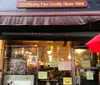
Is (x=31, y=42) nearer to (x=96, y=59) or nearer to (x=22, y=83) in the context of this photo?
(x=22, y=83)

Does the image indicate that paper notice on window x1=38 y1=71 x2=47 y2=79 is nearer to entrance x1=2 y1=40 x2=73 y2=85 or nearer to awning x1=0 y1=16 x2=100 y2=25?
entrance x1=2 y1=40 x2=73 y2=85

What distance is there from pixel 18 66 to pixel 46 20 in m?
2.30

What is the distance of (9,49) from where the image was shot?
10.2m

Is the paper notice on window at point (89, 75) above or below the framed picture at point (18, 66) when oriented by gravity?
below

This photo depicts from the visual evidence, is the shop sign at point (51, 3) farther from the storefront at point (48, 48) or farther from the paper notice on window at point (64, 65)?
the paper notice on window at point (64, 65)

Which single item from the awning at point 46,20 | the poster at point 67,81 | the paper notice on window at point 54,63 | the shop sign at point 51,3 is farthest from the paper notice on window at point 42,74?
the shop sign at point 51,3

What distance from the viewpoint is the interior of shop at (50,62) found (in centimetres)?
998

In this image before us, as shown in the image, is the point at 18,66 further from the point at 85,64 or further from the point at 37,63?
the point at 85,64

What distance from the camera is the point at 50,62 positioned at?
10.1 meters

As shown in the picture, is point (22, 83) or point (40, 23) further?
point (22, 83)

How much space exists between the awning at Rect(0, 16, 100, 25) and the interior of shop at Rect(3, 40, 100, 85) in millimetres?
1151

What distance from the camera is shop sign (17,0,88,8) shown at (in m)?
9.73

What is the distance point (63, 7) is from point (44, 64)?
7.52 ft

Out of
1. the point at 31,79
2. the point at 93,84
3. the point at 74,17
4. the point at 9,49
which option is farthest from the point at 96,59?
the point at 9,49
